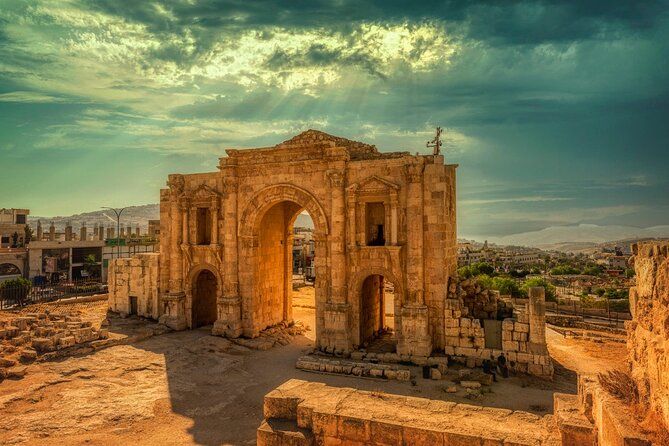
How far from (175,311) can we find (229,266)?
379 cm

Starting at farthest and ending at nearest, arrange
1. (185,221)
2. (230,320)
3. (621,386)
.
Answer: (185,221) < (230,320) < (621,386)

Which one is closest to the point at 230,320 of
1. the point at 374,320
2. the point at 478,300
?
the point at 374,320

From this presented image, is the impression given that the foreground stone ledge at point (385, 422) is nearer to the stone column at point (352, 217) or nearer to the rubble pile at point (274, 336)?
the stone column at point (352, 217)

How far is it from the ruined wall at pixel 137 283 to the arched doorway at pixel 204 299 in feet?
6.45

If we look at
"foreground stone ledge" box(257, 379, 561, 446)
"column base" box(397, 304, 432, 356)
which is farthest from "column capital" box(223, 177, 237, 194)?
"foreground stone ledge" box(257, 379, 561, 446)

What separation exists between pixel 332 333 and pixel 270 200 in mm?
6503

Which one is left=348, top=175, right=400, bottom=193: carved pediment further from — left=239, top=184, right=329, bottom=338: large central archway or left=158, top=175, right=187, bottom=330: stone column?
left=158, top=175, right=187, bottom=330: stone column

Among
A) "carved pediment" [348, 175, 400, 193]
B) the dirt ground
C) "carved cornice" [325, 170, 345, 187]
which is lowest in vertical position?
the dirt ground

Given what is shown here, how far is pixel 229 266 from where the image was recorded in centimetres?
1936

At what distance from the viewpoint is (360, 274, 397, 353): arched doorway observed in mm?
17688

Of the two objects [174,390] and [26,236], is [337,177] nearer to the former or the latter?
[174,390]

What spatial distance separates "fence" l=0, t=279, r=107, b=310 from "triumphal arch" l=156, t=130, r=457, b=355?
12019 millimetres

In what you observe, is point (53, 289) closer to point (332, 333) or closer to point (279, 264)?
point (279, 264)

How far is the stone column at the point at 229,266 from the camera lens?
62.5 feet
